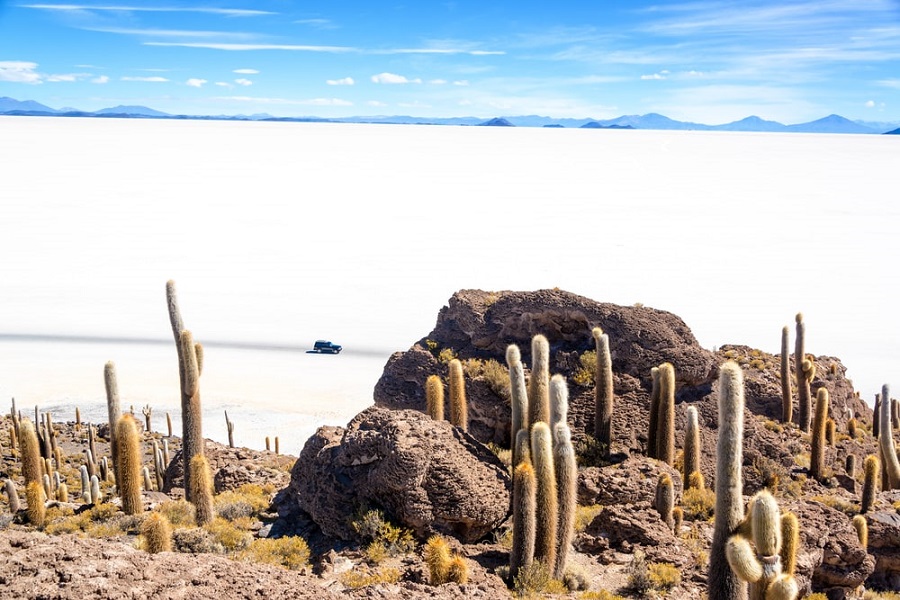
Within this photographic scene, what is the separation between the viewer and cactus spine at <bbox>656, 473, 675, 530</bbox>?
441 inches

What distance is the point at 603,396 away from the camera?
45.1 feet

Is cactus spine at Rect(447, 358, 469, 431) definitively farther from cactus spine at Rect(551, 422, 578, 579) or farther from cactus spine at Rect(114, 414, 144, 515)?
cactus spine at Rect(114, 414, 144, 515)

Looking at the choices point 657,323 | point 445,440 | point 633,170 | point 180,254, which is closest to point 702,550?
point 445,440

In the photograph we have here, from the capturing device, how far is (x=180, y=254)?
5366cm

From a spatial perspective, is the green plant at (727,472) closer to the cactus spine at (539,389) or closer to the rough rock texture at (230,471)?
the cactus spine at (539,389)

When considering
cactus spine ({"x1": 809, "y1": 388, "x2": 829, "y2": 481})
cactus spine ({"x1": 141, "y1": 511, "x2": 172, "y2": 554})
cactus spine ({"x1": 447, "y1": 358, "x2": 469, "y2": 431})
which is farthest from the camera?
cactus spine ({"x1": 809, "y1": 388, "x2": 829, "y2": 481})

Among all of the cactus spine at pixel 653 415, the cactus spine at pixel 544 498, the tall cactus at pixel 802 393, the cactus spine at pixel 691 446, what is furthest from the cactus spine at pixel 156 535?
the tall cactus at pixel 802 393

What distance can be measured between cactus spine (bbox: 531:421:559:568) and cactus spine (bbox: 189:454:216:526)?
15.9 ft

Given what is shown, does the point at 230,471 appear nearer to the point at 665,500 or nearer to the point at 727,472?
the point at 665,500

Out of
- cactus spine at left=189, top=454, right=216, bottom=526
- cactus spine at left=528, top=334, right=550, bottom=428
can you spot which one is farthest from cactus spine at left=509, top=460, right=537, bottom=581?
cactus spine at left=189, top=454, right=216, bottom=526

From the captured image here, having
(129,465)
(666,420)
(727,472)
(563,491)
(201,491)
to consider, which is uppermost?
(727,472)

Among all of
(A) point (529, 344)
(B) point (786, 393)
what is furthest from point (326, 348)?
(B) point (786, 393)

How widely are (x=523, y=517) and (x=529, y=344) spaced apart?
7022mm

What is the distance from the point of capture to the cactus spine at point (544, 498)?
9188 mm
